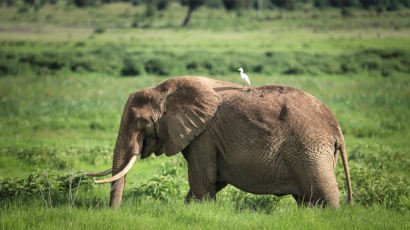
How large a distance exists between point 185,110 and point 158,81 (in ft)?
5.63

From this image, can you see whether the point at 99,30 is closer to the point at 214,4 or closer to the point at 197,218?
the point at 214,4

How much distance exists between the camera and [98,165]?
11.2 meters

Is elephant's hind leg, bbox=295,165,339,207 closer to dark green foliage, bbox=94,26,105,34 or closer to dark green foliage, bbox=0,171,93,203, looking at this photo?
dark green foliage, bbox=0,171,93,203

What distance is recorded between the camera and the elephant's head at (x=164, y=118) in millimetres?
6824

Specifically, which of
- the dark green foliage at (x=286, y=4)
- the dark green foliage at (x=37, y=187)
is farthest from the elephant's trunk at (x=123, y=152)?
the dark green foliage at (x=286, y=4)

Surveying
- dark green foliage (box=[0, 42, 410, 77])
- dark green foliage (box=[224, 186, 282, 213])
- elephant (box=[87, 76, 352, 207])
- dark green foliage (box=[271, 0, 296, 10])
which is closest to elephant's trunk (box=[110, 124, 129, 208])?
elephant (box=[87, 76, 352, 207])

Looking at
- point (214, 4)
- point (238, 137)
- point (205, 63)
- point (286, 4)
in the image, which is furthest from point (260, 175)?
point (214, 4)

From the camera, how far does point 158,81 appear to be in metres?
8.45

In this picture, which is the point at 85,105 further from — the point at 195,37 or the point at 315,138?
the point at 195,37

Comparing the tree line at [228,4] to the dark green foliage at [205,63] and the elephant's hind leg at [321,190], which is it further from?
the elephant's hind leg at [321,190]

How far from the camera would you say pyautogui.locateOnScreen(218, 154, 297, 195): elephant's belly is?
6527 mm

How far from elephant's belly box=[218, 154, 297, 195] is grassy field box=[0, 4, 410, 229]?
310 millimetres

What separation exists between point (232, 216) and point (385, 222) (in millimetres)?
1847

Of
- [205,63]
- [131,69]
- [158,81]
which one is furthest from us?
[205,63]
